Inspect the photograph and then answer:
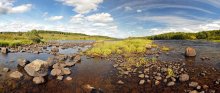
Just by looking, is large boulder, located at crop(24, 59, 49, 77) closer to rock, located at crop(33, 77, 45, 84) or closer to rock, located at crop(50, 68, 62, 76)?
rock, located at crop(50, 68, 62, 76)

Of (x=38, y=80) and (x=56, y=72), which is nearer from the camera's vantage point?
(x=38, y=80)

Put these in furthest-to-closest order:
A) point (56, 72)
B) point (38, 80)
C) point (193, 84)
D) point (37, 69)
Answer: point (56, 72), point (37, 69), point (38, 80), point (193, 84)

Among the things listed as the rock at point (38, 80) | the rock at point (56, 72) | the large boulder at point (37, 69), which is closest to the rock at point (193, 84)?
the rock at point (56, 72)

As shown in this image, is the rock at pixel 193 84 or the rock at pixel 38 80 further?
the rock at pixel 38 80

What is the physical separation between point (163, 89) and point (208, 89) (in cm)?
459

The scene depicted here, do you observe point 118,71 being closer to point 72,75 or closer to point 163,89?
point 72,75

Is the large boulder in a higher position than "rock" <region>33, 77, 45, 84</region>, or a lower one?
higher

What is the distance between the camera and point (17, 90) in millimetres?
22391

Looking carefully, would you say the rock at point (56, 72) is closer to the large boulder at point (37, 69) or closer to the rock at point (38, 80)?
the large boulder at point (37, 69)

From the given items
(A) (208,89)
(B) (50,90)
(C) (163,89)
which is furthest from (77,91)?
(A) (208,89)

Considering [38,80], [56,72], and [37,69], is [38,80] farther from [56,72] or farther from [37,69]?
[56,72]

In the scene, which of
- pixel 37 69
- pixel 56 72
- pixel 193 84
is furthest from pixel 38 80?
pixel 193 84

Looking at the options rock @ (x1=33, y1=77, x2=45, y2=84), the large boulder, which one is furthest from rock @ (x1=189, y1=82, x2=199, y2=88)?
the large boulder

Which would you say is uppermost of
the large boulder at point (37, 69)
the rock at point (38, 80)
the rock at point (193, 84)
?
the large boulder at point (37, 69)
